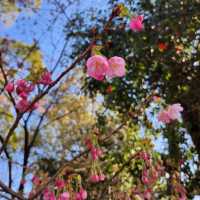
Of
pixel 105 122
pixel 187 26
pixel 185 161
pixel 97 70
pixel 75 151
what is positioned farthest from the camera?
pixel 75 151

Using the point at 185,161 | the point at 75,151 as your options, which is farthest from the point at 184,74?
the point at 75,151

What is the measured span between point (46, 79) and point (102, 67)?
60 centimetres

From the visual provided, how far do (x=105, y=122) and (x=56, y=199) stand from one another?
3.75 meters

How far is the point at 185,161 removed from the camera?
5531mm

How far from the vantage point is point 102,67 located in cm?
182

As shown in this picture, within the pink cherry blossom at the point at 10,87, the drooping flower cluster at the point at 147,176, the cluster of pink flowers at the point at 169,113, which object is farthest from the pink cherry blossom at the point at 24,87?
the cluster of pink flowers at the point at 169,113

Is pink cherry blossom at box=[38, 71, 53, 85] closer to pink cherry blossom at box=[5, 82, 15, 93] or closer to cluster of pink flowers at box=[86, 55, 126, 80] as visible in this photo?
pink cherry blossom at box=[5, 82, 15, 93]

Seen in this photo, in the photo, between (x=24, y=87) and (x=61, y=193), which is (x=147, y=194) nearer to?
(x=61, y=193)

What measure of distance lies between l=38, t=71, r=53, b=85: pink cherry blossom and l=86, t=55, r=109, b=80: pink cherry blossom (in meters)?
0.54

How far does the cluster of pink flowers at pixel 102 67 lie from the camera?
1790mm

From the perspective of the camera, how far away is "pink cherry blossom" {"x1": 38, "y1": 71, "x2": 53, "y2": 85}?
7.68 feet

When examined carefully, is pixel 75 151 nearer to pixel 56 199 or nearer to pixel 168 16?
pixel 168 16

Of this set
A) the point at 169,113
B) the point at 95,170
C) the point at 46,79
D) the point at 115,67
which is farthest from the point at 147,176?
the point at 115,67

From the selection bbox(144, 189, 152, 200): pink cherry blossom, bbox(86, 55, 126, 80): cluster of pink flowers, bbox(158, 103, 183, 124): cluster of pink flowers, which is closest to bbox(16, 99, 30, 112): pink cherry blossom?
bbox(86, 55, 126, 80): cluster of pink flowers
